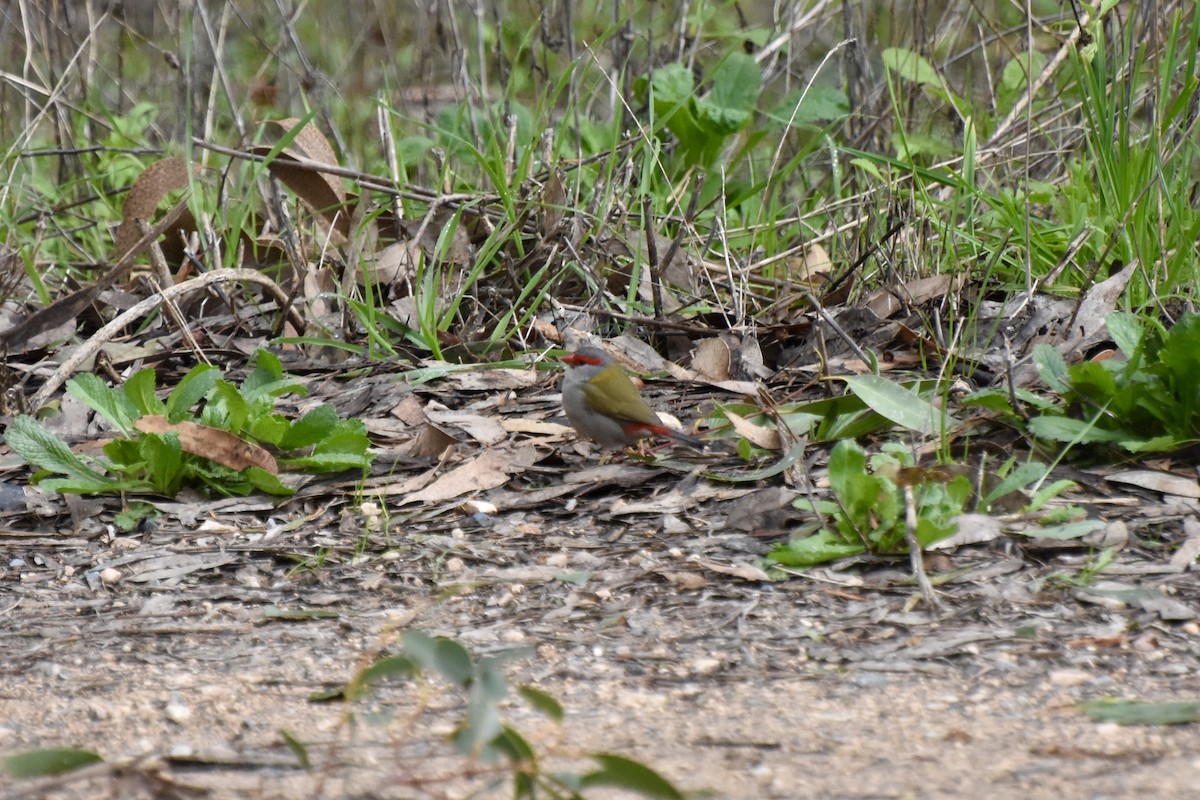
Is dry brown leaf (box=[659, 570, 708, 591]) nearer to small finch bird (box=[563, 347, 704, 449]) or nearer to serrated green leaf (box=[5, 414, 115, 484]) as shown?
small finch bird (box=[563, 347, 704, 449])

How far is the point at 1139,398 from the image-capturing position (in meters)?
3.30

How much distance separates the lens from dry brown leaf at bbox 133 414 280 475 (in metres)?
3.58

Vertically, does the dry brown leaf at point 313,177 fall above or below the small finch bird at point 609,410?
above

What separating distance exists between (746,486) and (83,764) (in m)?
1.91

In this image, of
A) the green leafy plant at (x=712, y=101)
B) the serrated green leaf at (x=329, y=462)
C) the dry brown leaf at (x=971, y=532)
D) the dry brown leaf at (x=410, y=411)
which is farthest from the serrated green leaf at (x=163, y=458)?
the green leafy plant at (x=712, y=101)

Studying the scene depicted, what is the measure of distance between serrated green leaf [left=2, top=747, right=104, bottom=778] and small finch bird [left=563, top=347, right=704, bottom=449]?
6.15ft

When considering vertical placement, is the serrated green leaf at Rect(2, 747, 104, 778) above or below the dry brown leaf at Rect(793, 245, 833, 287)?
above

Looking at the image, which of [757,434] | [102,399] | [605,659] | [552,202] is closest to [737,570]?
[605,659]

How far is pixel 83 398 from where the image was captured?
3625 millimetres

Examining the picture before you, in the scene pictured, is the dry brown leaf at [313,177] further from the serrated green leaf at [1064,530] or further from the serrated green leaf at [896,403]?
the serrated green leaf at [1064,530]

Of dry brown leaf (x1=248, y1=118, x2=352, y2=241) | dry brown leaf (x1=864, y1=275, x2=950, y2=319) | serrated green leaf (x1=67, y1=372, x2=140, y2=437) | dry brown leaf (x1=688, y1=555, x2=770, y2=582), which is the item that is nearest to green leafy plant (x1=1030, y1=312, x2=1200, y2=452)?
dry brown leaf (x1=688, y1=555, x2=770, y2=582)

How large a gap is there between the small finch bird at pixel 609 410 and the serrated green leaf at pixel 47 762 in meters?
1.87

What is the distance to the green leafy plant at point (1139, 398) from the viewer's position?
3.21 metres

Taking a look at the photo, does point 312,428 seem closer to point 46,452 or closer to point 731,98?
point 46,452
